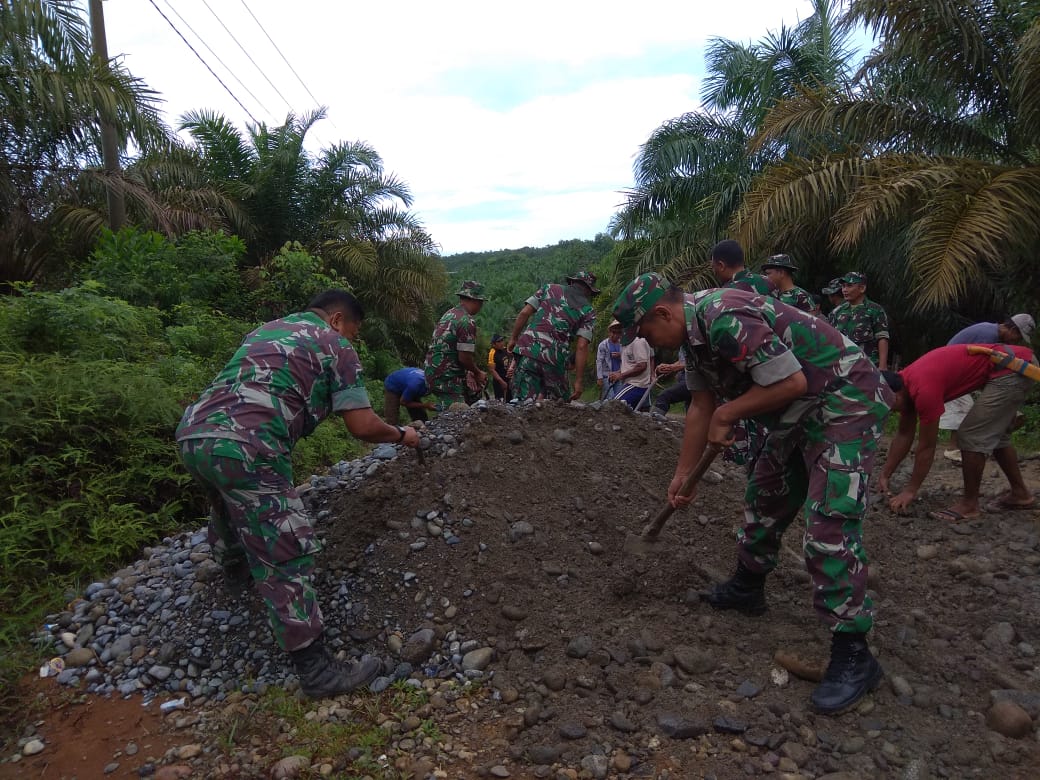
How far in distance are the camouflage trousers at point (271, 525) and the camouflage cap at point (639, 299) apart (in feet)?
4.85

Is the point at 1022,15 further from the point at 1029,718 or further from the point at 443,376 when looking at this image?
the point at 1029,718

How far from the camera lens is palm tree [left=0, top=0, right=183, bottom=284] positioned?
6977 mm

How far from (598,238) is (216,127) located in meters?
43.7

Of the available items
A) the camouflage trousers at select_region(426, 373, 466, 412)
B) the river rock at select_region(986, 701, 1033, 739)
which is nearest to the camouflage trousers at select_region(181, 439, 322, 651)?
the river rock at select_region(986, 701, 1033, 739)

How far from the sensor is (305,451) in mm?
6402

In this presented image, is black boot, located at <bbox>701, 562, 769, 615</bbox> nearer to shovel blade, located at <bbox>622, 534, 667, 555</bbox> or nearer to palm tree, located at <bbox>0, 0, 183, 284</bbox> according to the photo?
shovel blade, located at <bbox>622, 534, 667, 555</bbox>

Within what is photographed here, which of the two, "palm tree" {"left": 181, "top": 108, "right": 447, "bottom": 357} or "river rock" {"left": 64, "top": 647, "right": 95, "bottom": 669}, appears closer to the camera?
"river rock" {"left": 64, "top": 647, "right": 95, "bottom": 669}

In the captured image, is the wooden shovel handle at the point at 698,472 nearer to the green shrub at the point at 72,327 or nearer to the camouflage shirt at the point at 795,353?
the camouflage shirt at the point at 795,353

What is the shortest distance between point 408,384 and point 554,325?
175 cm

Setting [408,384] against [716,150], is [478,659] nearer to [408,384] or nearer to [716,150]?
[408,384]

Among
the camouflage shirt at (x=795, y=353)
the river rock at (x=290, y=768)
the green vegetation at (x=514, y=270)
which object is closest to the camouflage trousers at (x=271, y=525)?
the river rock at (x=290, y=768)

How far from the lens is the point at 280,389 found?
2822 mm

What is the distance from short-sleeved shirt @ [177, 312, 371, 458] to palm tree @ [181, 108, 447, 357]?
9.84 meters

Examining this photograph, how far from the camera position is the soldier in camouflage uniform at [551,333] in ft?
19.4
